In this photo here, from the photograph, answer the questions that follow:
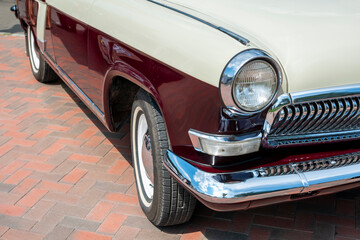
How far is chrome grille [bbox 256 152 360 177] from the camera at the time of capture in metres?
2.13

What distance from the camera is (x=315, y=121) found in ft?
7.27

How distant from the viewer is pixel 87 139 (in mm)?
3920

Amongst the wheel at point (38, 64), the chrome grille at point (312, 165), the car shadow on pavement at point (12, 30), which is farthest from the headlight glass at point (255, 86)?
the car shadow on pavement at point (12, 30)

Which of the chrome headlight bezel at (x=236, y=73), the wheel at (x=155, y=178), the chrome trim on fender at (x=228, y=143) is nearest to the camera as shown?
the chrome headlight bezel at (x=236, y=73)

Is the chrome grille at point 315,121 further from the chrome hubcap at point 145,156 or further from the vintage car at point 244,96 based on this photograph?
the chrome hubcap at point 145,156

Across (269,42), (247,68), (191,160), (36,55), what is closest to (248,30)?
(269,42)

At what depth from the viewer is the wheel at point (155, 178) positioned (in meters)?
2.45

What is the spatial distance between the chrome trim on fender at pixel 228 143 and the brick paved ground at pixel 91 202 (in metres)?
0.79

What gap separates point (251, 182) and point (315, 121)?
44 centimetres

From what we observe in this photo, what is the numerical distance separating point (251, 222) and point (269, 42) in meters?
1.19

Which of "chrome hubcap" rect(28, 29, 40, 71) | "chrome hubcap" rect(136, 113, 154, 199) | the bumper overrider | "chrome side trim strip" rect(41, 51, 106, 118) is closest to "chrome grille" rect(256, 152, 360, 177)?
the bumper overrider

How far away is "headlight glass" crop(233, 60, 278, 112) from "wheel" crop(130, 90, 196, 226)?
54cm

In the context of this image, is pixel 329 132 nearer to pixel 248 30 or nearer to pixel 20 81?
pixel 248 30

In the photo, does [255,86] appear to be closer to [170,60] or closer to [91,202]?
→ [170,60]
